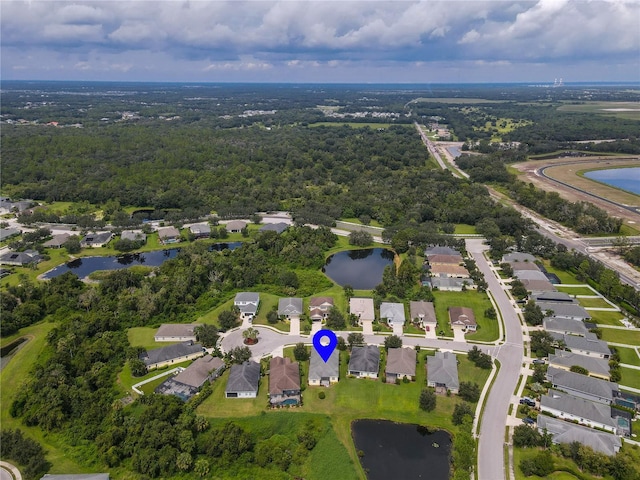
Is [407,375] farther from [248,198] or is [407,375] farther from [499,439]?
[248,198]

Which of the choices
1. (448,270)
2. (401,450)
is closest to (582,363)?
(401,450)

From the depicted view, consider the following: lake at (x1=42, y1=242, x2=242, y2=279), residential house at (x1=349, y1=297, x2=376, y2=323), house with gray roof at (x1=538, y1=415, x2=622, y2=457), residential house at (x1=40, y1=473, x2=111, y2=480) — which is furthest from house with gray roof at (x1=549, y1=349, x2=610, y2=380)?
lake at (x1=42, y1=242, x2=242, y2=279)

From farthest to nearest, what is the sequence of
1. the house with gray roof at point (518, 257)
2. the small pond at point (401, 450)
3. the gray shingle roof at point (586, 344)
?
the house with gray roof at point (518, 257)
the gray shingle roof at point (586, 344)
the small pond at point (401, 450)

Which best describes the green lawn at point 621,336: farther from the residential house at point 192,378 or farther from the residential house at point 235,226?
the residential house at point 235,226

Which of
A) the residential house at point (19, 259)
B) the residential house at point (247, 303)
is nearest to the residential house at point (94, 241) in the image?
the residential house at point (19, 259)

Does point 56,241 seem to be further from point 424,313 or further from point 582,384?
point 582,384

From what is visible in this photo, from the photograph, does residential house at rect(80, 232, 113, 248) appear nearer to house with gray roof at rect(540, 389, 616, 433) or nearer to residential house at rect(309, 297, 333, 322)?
residential house at rect(309, 297, 333, 322)
